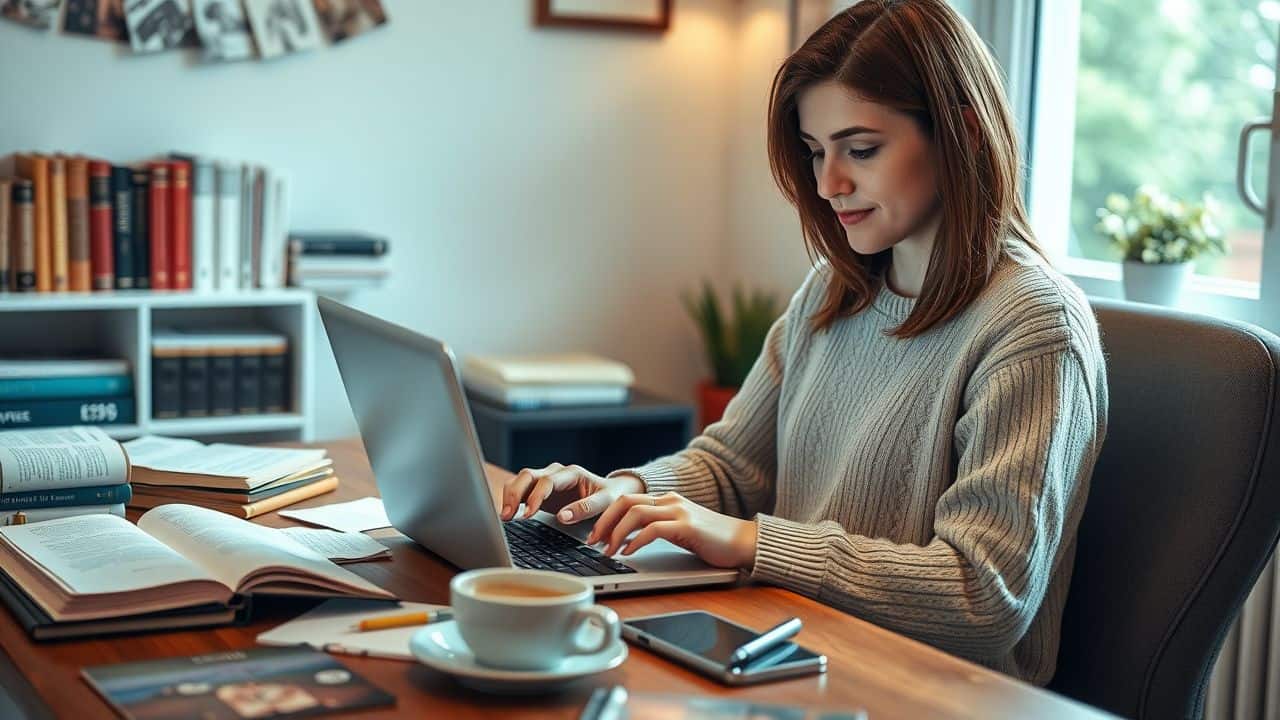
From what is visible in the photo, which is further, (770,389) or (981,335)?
(770,389)

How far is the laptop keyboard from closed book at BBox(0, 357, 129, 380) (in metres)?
1.50

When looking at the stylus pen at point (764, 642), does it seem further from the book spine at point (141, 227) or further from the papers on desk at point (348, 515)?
the book spine at point (141, 227)

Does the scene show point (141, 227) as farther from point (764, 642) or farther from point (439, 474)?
point (764, 642)

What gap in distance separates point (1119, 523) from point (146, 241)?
203 cm

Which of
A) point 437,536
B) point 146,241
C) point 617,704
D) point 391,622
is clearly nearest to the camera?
point 617,704

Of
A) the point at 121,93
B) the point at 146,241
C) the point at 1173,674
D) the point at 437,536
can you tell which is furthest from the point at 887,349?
the point at 121,93

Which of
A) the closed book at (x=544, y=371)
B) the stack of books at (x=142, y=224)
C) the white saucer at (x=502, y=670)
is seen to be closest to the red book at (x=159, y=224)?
the stack of books at (x=142, y=224)

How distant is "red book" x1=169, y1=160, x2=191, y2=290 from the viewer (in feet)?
8.97

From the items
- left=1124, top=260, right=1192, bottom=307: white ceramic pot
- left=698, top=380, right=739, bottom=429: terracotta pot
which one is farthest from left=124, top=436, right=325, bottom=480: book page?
left=698, top=380, right=739, bottom=429: terracotta pot

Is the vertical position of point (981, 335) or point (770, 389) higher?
point (981, 335)

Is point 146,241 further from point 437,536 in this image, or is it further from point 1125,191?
point 1125,191

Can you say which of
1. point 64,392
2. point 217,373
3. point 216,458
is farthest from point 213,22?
point 216,458

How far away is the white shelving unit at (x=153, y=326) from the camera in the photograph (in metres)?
2.67

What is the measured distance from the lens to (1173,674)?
52.1 inches
